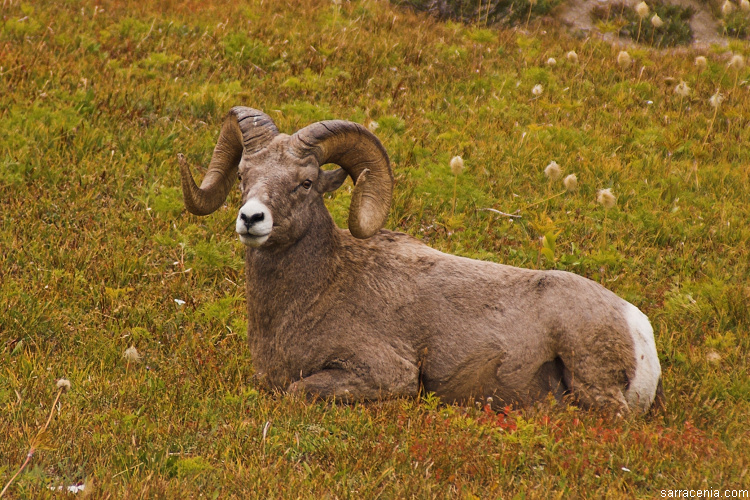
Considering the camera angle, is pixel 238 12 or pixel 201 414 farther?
pixel 238 12

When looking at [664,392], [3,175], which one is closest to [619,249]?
[664,392]

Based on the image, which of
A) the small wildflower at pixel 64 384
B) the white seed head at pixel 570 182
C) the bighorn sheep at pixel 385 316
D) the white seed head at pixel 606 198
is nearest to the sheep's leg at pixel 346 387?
the bighorn sheep at pixel 385 316

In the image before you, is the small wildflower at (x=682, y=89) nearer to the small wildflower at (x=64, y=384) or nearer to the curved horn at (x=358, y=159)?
the curved horn at (x=358, y=159)

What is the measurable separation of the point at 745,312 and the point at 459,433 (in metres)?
4.76

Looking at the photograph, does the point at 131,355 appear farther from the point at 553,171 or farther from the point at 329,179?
the point at 553,171

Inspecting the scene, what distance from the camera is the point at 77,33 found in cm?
1430

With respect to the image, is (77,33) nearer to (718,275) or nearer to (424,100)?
(424,100)

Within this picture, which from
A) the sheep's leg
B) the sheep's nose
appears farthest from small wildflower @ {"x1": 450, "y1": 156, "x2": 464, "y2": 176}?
the sheep's nose

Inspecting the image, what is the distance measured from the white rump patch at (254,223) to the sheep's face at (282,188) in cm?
1

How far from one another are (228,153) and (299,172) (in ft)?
3.64

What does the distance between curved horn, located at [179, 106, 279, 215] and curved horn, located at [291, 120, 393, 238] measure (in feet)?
1.14

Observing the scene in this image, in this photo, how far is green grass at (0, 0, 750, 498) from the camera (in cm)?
534

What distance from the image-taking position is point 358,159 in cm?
737

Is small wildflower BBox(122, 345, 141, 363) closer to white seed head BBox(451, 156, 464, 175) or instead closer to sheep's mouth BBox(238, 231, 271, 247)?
sheep's mouth BBox(238, 231, 271, 247)
